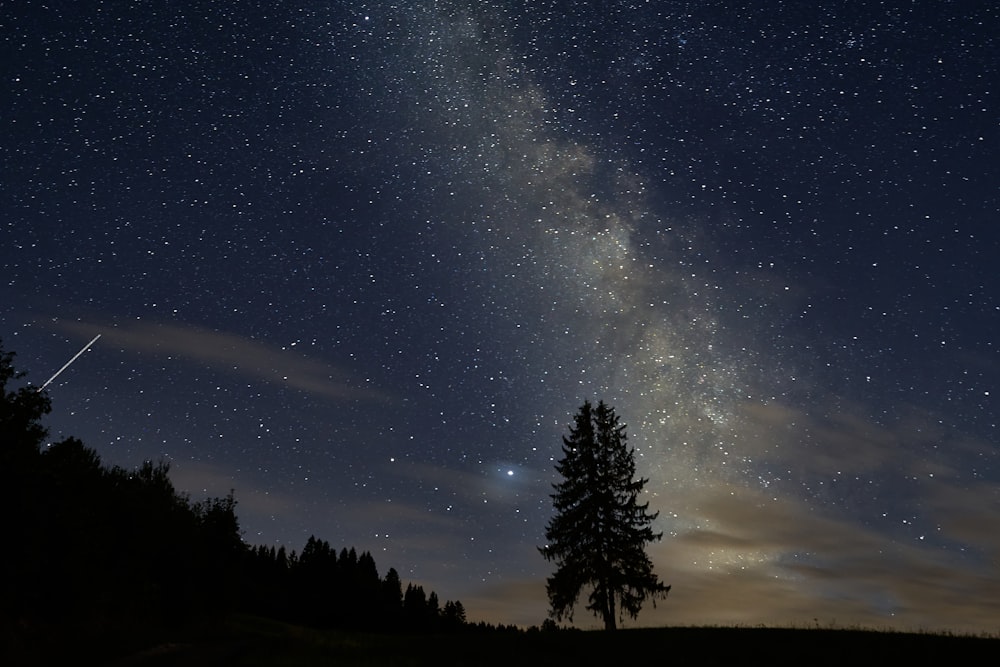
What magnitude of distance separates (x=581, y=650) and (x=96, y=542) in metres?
29.6

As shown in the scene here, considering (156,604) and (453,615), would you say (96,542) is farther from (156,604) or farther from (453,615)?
(453,615)

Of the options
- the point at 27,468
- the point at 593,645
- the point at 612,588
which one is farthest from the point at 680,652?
the point at 27,468

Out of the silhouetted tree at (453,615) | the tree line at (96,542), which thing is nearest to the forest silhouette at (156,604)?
the tree line at (96,542)

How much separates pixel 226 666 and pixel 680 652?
14.5 m

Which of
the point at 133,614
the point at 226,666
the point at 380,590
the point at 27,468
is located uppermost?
the point at 380,590

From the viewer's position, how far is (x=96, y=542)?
39.5 meters

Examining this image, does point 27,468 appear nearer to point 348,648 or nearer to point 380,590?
point 348,648

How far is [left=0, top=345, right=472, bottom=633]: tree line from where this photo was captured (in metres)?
27.7

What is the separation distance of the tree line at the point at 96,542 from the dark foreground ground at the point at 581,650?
3.58m

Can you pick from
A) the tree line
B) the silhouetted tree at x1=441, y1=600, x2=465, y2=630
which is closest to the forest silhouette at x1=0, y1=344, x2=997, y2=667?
the tree line

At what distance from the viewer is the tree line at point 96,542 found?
90.8 feet

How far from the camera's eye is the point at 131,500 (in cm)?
4900

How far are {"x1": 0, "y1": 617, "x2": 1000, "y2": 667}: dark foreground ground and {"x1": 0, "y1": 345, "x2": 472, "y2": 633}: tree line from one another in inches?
141

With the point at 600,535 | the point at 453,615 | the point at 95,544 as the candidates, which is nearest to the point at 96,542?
the point at 95,544
